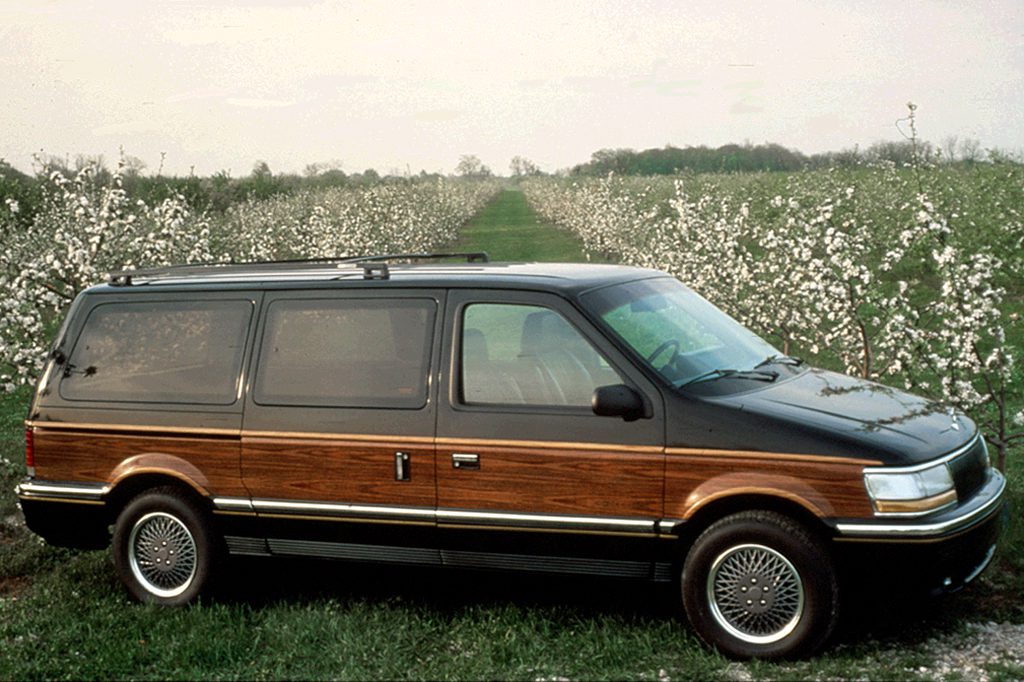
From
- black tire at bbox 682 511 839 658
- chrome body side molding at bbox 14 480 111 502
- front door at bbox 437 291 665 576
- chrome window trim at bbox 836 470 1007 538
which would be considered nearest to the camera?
chrome window trim at bbox 836 470 1007 538

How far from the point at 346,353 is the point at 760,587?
2.39 m

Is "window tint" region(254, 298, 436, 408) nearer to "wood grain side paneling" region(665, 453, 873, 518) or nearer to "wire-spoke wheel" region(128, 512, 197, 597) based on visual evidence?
"wire-spoke wheel" region(128, 512, 197, 597)

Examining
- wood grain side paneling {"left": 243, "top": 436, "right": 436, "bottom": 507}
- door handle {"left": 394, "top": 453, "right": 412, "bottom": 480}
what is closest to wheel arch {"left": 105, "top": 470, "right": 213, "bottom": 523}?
wood grain side paneling {"left": 243, "top": 436, "right": 436, "bottom": 507}

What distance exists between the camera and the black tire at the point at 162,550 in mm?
6617

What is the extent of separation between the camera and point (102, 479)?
22.2 feet

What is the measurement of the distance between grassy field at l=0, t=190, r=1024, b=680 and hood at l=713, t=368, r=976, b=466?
73cm

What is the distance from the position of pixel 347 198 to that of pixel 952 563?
39850 mm

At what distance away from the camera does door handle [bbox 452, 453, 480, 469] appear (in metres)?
5.93

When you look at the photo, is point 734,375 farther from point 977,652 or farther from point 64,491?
point 64,491

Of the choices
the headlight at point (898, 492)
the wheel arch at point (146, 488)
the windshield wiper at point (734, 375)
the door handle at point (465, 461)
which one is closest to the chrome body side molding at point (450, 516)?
the wheel arch at point (146, 488)

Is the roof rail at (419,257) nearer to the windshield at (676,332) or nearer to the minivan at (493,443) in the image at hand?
the minivan at (493,443)

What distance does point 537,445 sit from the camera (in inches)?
229

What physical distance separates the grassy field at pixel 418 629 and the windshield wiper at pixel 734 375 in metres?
1.05

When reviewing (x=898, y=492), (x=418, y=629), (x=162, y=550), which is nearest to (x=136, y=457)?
(x=162, y=550)
